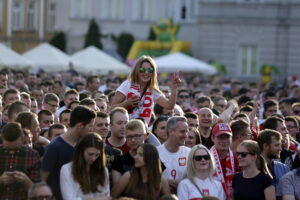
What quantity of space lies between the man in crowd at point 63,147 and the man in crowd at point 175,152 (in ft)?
3.95

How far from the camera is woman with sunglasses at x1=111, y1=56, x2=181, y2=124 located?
44.8ft

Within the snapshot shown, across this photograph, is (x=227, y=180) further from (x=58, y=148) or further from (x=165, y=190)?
(x=58, y=148)

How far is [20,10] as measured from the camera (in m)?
57.4

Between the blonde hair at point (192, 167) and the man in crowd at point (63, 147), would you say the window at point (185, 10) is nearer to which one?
the blonde hair at point (192, 167)

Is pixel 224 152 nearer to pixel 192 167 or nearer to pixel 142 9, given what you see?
pixel 192 167

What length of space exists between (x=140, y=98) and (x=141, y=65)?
443 mm

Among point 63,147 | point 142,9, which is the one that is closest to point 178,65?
point 142,9

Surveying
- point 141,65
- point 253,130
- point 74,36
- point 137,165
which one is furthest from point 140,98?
point 74,36

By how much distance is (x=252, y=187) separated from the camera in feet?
37.1

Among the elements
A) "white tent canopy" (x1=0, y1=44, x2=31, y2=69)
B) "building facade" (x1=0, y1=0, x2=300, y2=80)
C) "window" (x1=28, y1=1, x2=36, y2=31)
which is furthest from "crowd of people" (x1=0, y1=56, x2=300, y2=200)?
"window" (x1=28, y1=1, x2=36, y2=31)

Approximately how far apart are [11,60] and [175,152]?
23.5m

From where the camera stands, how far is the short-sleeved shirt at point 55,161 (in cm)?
1063

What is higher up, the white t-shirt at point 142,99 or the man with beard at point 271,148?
Result: the white t-shirt at point 142,99

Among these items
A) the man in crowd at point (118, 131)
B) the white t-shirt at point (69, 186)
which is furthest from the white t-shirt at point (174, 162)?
the white t-shirt at point (69, 186)
